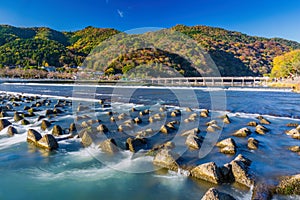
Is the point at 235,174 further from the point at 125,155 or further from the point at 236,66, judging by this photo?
the point at 236,66

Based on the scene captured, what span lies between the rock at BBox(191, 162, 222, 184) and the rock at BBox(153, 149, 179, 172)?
602 mm

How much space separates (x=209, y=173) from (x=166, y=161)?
4.36 ft

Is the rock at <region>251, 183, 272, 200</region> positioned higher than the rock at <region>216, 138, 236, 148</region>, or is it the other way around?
the rock at <region>216, 138, 236, 148</region>

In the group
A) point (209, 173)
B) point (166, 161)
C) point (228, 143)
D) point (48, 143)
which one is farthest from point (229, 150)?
point (48, 143)

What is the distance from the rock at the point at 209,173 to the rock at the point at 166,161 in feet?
1.97

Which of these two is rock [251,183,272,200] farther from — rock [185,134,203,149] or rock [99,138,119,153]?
rock [99,138,119,153]

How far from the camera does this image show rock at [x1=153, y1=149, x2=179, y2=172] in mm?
6125

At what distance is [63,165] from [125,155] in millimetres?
1869

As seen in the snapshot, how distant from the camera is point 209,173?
5359 mm

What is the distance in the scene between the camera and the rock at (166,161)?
20.1 feet

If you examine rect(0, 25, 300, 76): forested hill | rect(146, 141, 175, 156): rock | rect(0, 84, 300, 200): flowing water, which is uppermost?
rect(0, 25, 300, 76): forested hill

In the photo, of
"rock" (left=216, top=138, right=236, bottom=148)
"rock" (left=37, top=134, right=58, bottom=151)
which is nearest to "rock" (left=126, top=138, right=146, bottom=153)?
"rock" (left=37, top=134, right=58, bottom=151)

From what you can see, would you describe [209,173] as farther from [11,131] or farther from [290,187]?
[11,131]

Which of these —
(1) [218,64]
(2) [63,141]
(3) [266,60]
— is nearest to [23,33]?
(1) [218,64]
